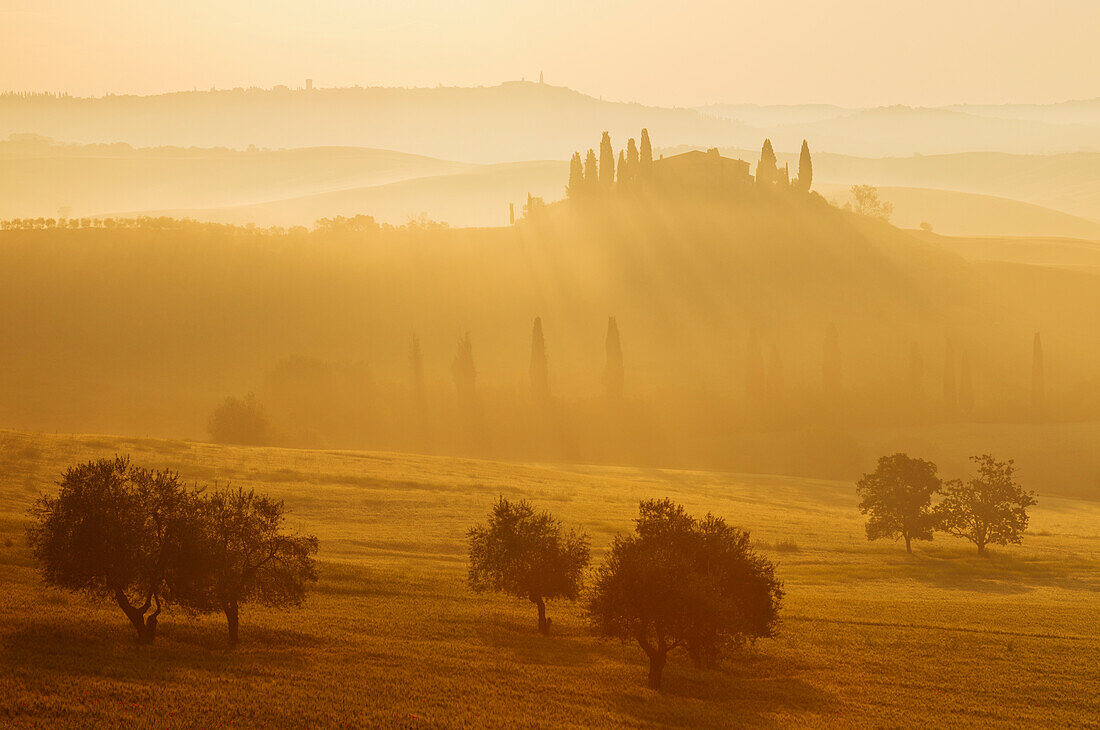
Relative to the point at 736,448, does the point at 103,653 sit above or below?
below

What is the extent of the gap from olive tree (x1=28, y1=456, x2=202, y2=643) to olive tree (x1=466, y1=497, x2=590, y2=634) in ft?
47.2

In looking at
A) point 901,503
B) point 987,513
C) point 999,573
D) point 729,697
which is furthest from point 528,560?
point 987,513

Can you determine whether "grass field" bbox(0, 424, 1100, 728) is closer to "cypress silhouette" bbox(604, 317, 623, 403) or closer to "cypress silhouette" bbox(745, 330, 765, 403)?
"cypress silhouette" bbox(604, 317, 623, 403)

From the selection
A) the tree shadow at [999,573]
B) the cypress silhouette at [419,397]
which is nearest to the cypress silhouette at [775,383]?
the cypress silhouette at [419,397]

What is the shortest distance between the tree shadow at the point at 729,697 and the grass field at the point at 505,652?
14cm

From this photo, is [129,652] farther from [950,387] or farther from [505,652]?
[950,387]

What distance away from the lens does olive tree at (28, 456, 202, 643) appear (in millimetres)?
39719

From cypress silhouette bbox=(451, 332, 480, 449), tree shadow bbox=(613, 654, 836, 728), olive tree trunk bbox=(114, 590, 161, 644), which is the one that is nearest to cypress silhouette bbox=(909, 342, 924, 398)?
cypress silhouette bbox=(451, 332, 480, 449)

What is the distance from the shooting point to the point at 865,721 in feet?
123

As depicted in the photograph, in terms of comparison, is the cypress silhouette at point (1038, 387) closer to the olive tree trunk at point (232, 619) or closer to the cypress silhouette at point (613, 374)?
the cypress silhouette at point (613, 374)

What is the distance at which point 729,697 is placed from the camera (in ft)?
132

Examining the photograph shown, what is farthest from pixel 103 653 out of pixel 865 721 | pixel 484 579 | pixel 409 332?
pixel 409 332

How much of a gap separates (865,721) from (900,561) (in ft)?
120

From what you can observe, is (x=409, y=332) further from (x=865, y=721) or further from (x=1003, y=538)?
(x=865, y=721)
